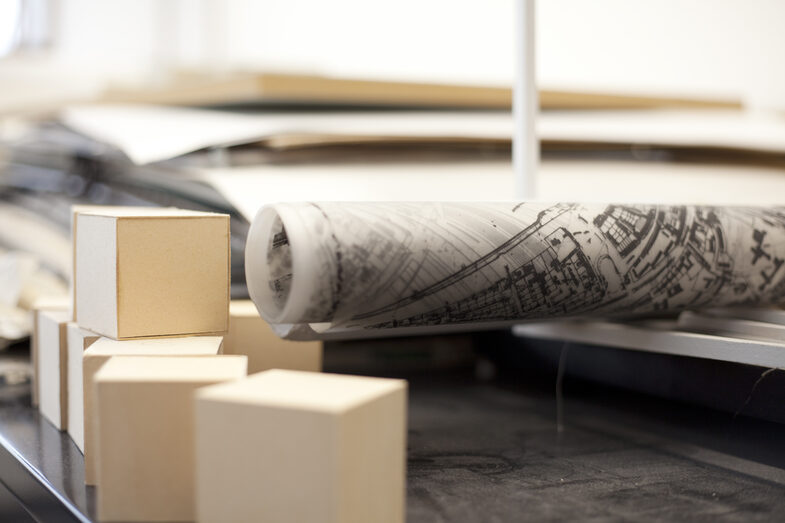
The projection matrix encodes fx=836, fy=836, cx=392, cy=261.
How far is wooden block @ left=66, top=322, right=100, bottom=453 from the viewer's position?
65cm

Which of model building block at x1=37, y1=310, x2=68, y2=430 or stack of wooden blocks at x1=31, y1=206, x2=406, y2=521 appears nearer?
stack of wooden blocks at x1=31, y1=206, x2=406, y2=521

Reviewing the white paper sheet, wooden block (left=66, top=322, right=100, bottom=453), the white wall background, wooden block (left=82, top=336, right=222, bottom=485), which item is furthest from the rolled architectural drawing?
the white wall background

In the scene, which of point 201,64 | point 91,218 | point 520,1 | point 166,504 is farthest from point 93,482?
point 201,64

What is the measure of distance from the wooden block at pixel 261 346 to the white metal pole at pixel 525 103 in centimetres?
25

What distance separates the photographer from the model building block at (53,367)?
0.72m

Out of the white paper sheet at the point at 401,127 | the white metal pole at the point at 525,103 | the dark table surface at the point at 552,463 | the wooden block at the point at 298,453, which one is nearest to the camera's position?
the wooden block at the point at 298,453

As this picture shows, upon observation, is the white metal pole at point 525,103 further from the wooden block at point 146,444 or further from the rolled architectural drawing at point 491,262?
the wooden block at point 146,444

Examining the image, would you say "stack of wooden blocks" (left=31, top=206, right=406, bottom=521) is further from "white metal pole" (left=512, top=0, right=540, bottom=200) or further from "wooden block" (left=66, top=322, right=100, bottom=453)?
"white metal pole" (left=512, top=0, right=540, bottom=200)

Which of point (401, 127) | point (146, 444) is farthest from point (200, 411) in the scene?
point (401, 127)

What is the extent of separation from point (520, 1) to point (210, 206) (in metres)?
0.40

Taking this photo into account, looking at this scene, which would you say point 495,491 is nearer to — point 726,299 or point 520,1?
point 726,299

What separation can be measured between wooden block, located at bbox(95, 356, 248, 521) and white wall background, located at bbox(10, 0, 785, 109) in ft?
3.62

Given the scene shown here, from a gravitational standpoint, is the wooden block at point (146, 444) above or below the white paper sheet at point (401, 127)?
below

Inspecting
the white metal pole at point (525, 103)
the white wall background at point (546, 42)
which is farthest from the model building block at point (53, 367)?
the white wall background at point (546, 42)
